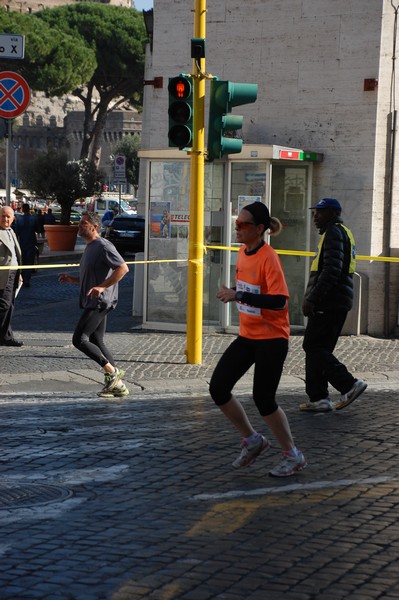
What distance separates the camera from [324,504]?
258 inches

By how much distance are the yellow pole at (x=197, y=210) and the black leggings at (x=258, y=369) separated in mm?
5331

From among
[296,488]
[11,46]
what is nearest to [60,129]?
[11,46]

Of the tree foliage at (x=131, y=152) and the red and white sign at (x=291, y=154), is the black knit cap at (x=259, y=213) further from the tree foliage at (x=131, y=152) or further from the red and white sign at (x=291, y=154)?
the tree foliage at (x=131, y=152)

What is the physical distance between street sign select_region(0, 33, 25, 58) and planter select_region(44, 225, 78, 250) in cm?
2234

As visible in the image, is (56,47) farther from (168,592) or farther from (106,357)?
(168,592)

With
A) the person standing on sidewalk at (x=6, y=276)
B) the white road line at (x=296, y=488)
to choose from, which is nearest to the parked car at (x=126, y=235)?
the person standing on sidewalk at (x=6, y=276)

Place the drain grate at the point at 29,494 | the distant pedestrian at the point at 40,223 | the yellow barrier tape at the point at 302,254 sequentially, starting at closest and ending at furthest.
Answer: the drain grate at the point at 29,494, the yellow barrier tape at the point at 302,254, the distant pedestrian at the point at 40,223

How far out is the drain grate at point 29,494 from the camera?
21.4 feet

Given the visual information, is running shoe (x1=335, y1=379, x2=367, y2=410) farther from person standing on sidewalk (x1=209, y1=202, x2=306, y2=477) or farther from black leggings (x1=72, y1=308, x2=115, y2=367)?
person standing on sidewalk (x1=209, y1=202, x2=306, y2=477)

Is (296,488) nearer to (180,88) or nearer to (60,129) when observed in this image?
(180,88)

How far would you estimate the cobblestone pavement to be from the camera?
5160 millimetres

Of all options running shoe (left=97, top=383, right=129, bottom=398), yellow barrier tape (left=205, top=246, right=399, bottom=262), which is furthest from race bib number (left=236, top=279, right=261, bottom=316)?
yellow barrier tape (left=205, top=246, right=399, bottom=262)

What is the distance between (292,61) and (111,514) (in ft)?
35.5

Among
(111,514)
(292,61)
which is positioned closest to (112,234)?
(292,61)
